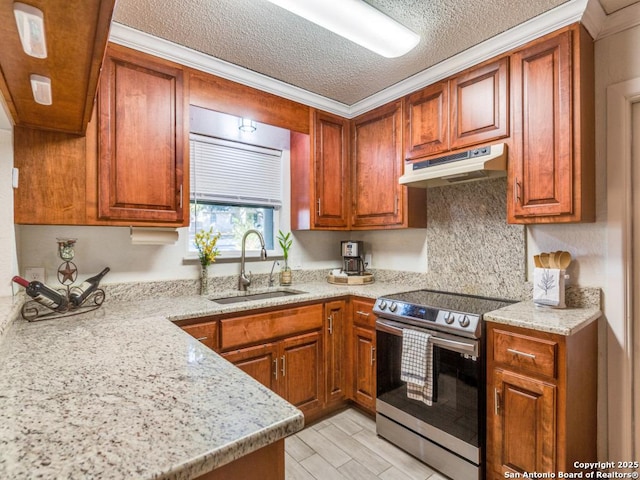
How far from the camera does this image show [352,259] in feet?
10.1

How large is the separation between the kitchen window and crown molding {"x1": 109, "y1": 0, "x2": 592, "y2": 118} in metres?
0.54

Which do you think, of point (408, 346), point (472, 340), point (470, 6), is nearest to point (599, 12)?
point (470, 6)

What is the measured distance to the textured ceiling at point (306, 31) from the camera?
173 cm

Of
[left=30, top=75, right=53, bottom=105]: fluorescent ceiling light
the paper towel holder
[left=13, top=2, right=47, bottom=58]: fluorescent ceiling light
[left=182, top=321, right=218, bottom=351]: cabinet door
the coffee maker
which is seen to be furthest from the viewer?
the coffee maker

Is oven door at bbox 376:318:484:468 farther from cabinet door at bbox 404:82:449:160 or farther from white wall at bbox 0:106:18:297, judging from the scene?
white wall at bbox 0:106:18:297

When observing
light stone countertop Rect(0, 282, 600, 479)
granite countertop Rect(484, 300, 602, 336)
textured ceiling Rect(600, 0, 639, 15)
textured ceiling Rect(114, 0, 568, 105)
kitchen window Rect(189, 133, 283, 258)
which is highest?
textured ceiling Rect(600, 0, 639, 15)

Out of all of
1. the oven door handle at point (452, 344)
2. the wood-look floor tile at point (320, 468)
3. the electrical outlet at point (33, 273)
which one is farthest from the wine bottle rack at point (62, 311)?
the oven door handle at point (452, 344)

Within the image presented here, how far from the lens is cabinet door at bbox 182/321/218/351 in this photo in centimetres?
188

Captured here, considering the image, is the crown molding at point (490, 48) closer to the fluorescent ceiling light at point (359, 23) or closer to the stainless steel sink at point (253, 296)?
the fluorescent ceiling light at point (359, 23)

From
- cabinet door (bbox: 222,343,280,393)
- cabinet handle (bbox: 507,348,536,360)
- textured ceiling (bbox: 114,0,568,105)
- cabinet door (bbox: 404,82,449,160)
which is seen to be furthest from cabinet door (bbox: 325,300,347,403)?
Answer: textured ceiling (bbox: 114,0,568,105)

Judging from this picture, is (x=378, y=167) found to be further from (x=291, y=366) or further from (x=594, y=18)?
(x=291, y=366)

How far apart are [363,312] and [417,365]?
2.02 feet

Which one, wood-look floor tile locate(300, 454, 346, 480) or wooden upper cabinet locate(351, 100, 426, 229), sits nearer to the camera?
wood-look floor tile locate(300, 454, 346, 480)

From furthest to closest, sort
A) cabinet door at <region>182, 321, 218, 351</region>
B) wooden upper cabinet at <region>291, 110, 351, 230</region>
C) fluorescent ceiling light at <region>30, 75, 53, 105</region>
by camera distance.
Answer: wooden upper cabinet at <region>291, 110, 351, 230</region> → cabinet door at <region>182, 321, 218, 351</region> → fluorescent ceiling light at <region>30, 75, 53, 105</region>
